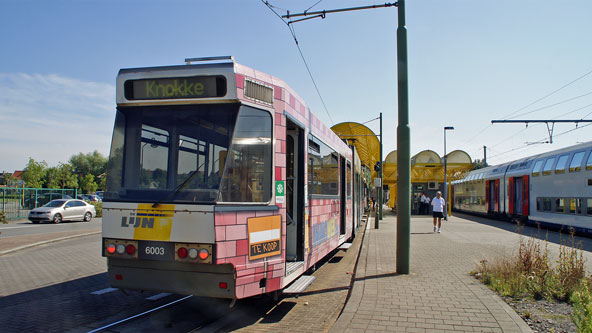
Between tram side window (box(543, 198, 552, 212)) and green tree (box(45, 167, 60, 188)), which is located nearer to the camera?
tram side window (box(543, 198, 552, 212))

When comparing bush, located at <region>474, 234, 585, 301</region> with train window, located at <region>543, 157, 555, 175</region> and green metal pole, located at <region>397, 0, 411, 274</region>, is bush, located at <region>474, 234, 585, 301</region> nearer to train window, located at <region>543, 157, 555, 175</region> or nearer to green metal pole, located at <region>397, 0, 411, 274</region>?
green metal pole, located at <region>397, 0, 411, 274</region>

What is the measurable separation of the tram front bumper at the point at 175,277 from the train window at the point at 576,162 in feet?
56.0

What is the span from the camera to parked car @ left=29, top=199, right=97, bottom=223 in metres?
24.1

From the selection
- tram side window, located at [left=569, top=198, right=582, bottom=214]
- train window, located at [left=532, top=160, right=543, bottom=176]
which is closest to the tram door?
tram side window, located at [left=569, top=198, right=582, bottom=214]

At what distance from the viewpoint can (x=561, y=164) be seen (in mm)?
18922

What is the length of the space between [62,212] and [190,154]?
23.0 meters

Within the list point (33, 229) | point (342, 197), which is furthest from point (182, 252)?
point (33, 229)

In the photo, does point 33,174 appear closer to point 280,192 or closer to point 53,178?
point 53,178

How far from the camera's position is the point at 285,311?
6.40 metres

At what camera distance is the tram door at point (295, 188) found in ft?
22.9

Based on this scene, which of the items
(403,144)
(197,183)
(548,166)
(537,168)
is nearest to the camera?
(197,183)

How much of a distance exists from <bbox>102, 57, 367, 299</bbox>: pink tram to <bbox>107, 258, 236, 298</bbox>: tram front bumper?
0.01m

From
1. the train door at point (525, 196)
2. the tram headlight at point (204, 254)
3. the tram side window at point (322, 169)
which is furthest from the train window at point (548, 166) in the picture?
the tram headlight at point (204, 254)

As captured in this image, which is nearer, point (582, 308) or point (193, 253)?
point (193, 253)
